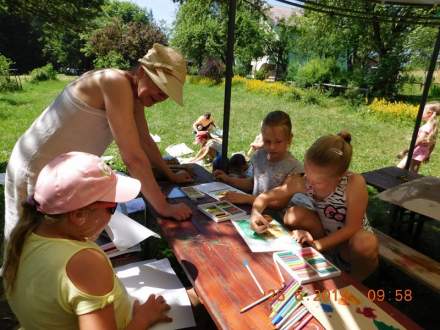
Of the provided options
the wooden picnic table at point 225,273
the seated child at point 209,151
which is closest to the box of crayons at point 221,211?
the wooden picnic table at point 225,273

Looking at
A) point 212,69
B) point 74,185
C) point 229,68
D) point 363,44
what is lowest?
point 212,69

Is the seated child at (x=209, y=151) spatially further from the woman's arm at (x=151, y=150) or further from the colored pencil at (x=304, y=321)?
the colored pencil at (x=304, y=321)

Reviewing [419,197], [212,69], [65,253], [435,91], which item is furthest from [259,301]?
[212,69]

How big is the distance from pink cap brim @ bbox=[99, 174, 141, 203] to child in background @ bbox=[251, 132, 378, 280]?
737mm

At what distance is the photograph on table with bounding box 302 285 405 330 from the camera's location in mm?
1161

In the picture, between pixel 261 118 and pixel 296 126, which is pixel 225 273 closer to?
pixel 296 126

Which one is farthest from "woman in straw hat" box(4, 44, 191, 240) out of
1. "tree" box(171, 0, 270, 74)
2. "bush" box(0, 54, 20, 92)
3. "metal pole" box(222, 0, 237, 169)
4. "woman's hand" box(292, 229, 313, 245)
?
"tree" box(171, 0, 270, 74)

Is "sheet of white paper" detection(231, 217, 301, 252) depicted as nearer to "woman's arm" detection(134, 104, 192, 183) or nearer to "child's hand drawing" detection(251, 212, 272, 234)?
"child's hand drawing" detection(251, 212, 272, 234)

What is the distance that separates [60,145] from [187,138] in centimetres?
610

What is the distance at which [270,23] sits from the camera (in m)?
22.8

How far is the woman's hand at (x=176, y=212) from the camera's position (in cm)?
188

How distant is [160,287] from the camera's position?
1665 mm

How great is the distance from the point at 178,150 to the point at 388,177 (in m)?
4.07

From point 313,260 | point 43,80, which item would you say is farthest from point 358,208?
point 43,80
